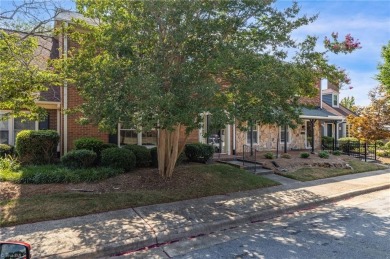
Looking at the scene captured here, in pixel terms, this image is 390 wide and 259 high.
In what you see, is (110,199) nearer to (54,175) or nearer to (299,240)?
(54,175)

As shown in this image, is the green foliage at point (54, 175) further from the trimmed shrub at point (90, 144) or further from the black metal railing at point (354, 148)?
the black metal railing at point (354, 148)

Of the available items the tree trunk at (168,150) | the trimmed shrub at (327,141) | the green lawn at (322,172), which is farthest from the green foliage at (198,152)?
the trimmed shrub at (327,141)

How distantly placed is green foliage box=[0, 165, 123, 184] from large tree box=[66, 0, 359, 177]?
2051 millimetres

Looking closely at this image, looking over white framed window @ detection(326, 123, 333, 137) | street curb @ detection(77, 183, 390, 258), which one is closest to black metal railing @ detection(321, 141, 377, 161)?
white framed window @ detection(326, 123, 333, 137)

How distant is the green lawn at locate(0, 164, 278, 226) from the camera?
614 cm

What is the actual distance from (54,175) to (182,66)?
16.8 ft

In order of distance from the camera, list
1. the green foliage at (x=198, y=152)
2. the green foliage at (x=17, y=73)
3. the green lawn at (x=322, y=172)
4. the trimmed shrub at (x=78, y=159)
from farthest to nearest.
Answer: the green foliage at (x=198, y=152)
the green lawn at (x=322, y=172)
the trimmed shrub at (x=78, y=159)
the green foliage at (x=17, y=73)

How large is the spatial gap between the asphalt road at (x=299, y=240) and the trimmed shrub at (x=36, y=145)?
7.54 metres

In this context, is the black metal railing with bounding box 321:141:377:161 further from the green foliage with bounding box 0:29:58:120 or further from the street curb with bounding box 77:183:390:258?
the green foliage with bounding box 0:29:58:120

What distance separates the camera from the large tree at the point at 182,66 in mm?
6445

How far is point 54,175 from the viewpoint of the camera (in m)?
8.45

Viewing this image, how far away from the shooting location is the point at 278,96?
25.0 ft

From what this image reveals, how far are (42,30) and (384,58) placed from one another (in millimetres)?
19000

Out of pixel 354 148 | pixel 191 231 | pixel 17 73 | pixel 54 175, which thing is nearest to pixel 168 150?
pixel 54 175
